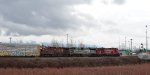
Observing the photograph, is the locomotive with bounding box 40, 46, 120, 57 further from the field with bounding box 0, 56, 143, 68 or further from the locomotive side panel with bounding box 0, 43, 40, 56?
the field with bounding box 0, 56, 143, 68

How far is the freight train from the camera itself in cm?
9588

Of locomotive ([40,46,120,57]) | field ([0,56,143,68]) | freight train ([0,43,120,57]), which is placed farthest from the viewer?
locomotive ([40,46,120,57])

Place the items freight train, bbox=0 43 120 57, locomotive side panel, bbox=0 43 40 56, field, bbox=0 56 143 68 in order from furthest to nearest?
freight train, bbox=0 43 120 57 < locomotive side panel, bbox=0 43 40 56 < field, bbox=0 56 143 68

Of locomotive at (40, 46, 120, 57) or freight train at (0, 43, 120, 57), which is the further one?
locomotive at (40, 46, 120, 57)

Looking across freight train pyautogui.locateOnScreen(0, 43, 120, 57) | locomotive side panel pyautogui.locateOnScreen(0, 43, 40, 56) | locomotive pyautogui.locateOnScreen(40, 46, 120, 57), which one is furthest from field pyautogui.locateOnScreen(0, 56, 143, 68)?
locomotive pyautogui.locateOnScreen(40, 46, 120, 57)

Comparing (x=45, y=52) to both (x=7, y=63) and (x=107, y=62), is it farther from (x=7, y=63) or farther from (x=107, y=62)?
(x=7, y=63)

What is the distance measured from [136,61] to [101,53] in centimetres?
1826

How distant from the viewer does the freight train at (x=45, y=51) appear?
95.9 m

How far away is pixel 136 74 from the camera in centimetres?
5112

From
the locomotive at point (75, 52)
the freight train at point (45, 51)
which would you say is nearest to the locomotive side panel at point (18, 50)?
the freight train at point (45, 51)

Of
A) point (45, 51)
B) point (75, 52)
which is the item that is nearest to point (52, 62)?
point (45, 51)

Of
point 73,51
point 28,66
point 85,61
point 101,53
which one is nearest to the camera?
point 28,66

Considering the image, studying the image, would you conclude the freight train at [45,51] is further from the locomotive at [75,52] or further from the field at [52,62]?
the field at [52,62]

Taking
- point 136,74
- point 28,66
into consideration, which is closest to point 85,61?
point 28,66
